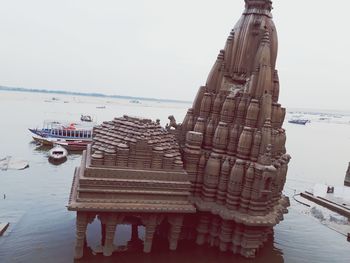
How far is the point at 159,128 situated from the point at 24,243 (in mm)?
8323

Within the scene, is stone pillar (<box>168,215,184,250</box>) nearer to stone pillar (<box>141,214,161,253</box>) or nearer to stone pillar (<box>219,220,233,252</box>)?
stone pillar (<box>141,214,161,253</box>)

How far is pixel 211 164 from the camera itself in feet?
51.0

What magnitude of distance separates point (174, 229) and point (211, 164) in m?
3.40

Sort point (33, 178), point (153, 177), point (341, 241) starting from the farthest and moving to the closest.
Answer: point (33, 178)
point (341, 241)
point (153, 177)

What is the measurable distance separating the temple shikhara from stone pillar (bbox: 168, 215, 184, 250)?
0.05 meters

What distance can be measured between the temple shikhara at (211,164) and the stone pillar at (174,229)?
0.05 m

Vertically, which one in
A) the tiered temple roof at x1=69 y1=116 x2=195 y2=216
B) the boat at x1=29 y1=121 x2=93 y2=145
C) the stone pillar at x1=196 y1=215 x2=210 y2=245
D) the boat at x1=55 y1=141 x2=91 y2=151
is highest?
the tiered temple roof at x1=69 y1=116 x2=195 y2=216

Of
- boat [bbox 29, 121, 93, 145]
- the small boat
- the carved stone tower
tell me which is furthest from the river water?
boat [bbox 29, 121, 93, 145]

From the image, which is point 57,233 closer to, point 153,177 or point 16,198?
point 153,177

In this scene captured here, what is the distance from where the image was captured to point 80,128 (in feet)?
162

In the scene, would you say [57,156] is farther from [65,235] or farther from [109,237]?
[109,237]

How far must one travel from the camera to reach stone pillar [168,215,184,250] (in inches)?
579

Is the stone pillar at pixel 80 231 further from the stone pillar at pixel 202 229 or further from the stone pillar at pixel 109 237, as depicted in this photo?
the stone pillar at pixel 202 229

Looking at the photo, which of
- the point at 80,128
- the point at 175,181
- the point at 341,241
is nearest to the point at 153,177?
the point at 175,181
